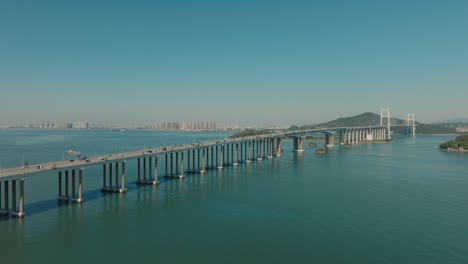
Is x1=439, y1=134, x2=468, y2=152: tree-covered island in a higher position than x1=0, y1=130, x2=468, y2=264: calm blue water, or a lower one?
higher

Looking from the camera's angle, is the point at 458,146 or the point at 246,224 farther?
the point at 458,146

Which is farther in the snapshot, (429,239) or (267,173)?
(267,173)

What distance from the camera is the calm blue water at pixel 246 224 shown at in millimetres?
18766

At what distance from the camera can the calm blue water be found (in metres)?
18.8

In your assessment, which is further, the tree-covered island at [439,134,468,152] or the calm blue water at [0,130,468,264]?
the tree-covered island at [439,134,468,152]

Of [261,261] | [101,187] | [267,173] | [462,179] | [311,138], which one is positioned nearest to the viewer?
[261,261]

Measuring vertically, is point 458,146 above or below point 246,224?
above

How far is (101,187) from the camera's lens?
115ft

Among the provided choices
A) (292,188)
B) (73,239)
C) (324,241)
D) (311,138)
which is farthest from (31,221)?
(311,138)

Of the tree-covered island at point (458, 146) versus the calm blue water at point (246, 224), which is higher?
the tree-covered island at point (458, 146)

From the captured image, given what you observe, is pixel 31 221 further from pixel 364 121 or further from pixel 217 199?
pixel 364 121

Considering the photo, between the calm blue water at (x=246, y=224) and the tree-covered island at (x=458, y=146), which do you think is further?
the tree-covered island at (x=458, y=146)

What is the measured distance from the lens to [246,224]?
23766mm

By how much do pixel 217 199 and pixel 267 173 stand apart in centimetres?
1642
